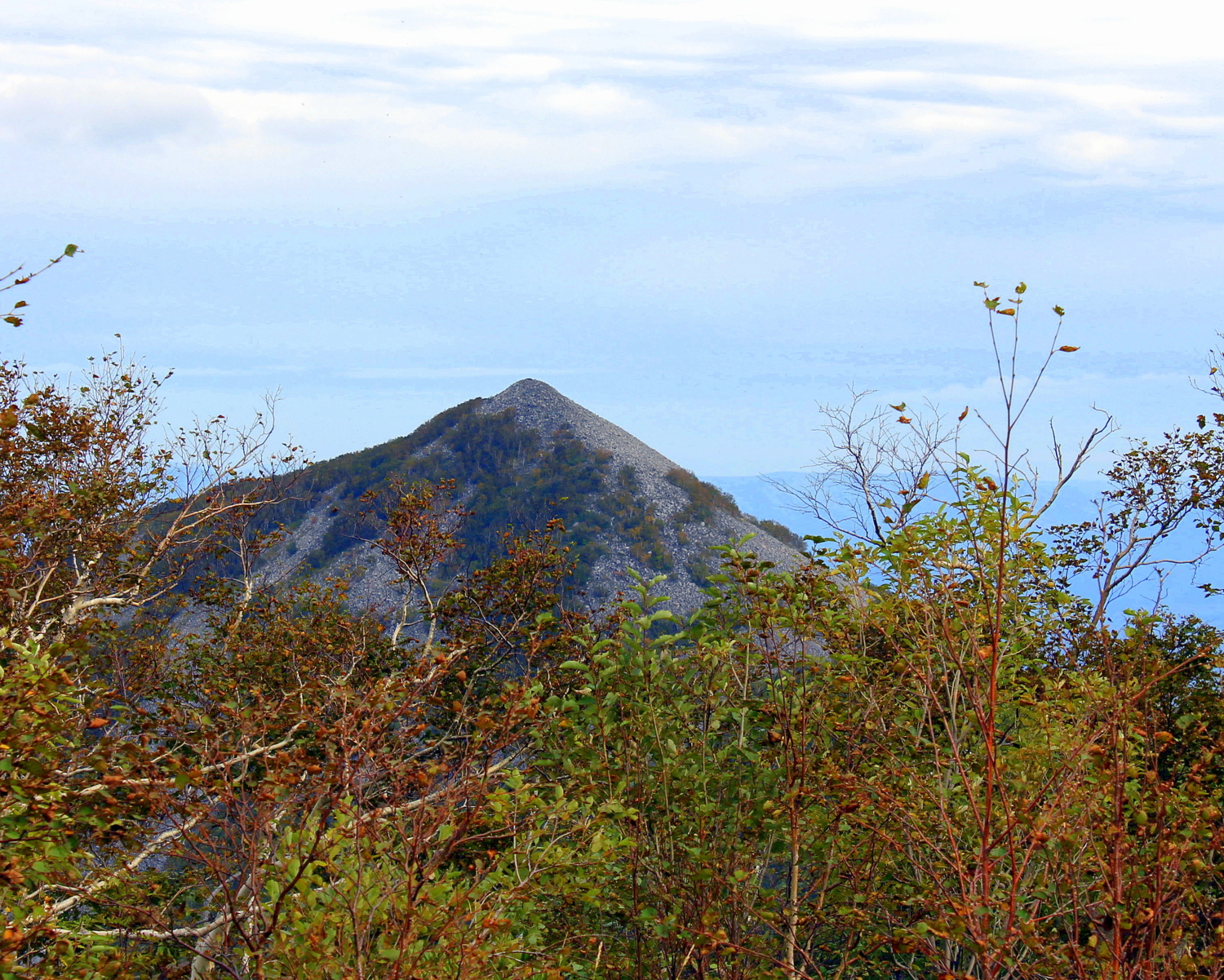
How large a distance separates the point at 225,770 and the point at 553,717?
299 cm

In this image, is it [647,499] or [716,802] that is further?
[647,499]

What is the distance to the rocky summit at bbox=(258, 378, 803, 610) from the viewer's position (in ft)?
225

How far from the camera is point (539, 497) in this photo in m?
75.9

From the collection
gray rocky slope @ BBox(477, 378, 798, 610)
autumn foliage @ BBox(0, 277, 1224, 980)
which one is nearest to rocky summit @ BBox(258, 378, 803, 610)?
gray rocky slope @ BBox(477, 378, 798, 610)

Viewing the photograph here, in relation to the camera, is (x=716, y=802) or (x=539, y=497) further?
(x=539, y=497)

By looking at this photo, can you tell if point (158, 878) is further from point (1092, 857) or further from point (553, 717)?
point (1092, 857)

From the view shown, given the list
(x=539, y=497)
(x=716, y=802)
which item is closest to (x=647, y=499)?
(x=539, y=497)

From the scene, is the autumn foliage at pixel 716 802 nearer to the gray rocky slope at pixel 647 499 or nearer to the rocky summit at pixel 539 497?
the gray rocky slope at pixel 647 499

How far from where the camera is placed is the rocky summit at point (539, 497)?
225 ft

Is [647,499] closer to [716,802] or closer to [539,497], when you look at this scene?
[539,497]

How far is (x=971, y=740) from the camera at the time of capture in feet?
26.0

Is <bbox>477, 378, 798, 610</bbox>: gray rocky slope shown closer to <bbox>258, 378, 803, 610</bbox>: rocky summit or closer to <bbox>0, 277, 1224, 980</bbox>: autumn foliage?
<bbox>258, 378, 803, 610</bbox>: rocky summit

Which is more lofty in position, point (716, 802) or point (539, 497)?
point (539, 497)

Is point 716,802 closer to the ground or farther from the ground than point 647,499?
closer to the ground
